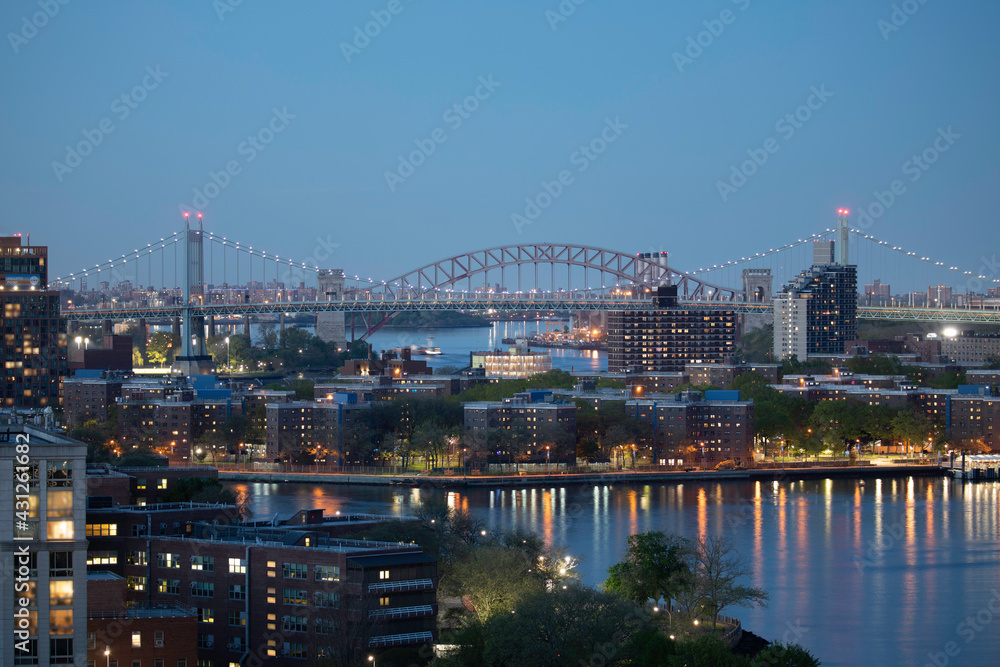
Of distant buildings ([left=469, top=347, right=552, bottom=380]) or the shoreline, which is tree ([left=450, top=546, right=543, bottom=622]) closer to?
the shoreline

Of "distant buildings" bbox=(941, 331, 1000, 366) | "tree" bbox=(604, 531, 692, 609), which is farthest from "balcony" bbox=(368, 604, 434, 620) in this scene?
"distant buildings" bbox=(941, 331, 1000, 366)

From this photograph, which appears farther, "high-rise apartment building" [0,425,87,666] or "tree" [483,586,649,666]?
"tree" [483,586,649,666]

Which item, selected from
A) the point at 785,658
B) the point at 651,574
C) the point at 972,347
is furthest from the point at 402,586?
the point at 972,347

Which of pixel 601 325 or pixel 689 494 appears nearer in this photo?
pixel 689 494

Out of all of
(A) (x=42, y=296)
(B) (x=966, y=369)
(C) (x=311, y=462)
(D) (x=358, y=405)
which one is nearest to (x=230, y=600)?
(C) (x=311, y=462)

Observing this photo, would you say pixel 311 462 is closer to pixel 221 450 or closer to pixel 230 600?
pixel 221 450
